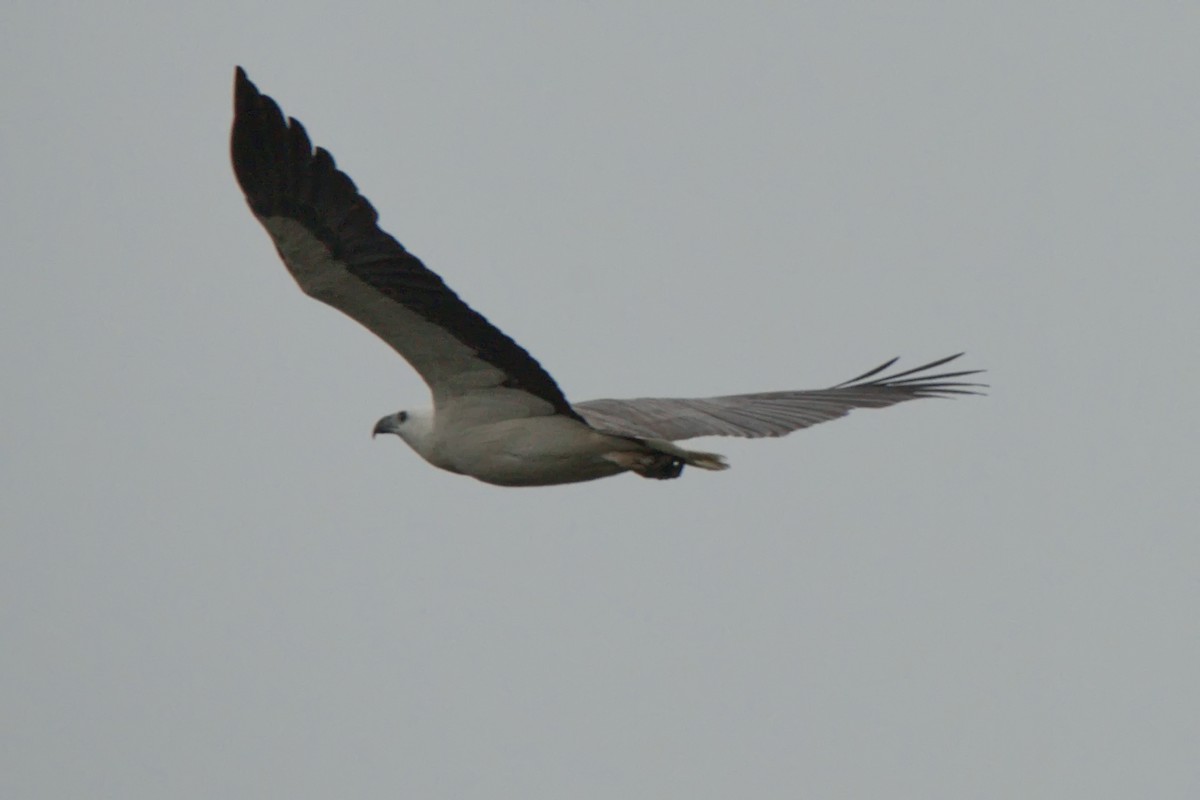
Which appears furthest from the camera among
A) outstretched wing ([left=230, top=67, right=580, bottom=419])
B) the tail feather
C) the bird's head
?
the bird's head

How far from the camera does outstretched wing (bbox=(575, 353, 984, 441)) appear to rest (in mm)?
10336

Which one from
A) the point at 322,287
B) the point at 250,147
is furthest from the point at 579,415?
the point at 250,147

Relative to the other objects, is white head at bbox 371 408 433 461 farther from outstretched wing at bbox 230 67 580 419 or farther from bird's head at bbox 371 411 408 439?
outstretched wing at bbox 230 67 580 419

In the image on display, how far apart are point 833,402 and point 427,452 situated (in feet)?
8.32

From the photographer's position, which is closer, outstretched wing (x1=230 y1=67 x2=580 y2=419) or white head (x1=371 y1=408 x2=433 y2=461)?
outstretched wing (x1=230 y1=67 x2=580 y2=419)

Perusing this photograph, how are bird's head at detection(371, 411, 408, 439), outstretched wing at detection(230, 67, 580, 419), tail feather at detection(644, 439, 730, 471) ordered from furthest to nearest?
bird's head at detection(371, 411, 408, 439) → tail feather at detection(644, 439, 730, 471) → outstretched wing at detection(230, 67, 580, 419)

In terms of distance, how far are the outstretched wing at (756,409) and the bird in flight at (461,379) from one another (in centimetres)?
1

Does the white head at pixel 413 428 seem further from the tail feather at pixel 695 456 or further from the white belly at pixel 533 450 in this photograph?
the tail feather at pixel 695 456

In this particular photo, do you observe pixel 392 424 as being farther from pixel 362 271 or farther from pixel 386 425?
pixel 362 271

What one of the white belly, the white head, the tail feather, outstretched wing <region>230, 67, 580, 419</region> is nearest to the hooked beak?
the white head

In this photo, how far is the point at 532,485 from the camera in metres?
10.5

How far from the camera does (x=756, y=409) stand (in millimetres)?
11164

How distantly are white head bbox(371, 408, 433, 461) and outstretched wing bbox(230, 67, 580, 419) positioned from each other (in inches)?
17.2

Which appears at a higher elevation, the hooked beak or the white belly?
the hooked beak
